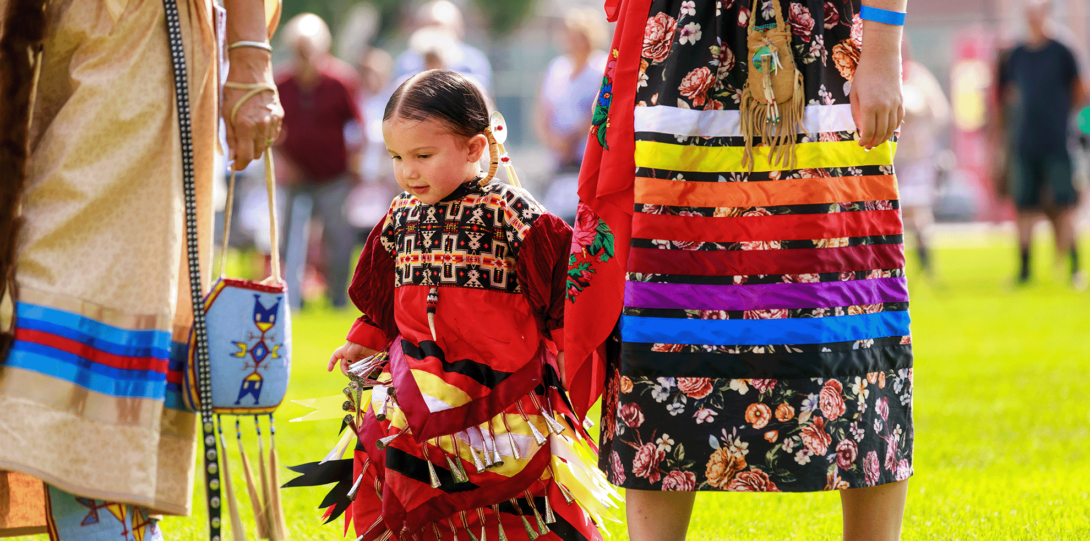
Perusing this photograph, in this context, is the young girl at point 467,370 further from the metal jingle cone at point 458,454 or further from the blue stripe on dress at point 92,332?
the blue stripe on dress at point 92,332

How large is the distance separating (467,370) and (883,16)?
1146 millimetres

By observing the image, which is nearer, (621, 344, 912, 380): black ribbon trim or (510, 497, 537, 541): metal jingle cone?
(621, 344, 912, 380): black ribbon trim

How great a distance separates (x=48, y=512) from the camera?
7.29 ft

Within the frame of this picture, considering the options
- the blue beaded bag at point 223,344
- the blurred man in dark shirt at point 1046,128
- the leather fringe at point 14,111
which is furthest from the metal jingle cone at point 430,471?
the blurred man in dark shirt at point 1046,128

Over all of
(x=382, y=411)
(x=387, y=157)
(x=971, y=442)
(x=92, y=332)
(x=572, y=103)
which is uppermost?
(x=92, y=332)

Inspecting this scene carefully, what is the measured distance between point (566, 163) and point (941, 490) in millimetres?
4982

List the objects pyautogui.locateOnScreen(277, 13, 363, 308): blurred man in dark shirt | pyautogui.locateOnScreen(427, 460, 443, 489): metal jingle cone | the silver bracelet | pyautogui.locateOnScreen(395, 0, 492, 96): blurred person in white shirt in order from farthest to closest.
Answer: pyautogui.locateOnScreen(277, 13, 363, 308): blurred man in dark shirt → pyautogui.locateOnScreen(395, 0, 492, 96): blurred person in white shirt → pyautogui.locateOnScreen(427, 460, 443, 489): metal jingle cone → the silver bracelet

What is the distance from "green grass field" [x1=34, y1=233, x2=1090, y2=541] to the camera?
3152 millimetres

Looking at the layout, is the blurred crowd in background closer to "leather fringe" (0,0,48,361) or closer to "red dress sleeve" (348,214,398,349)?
"red dress sleeve" (348,214,398,349)

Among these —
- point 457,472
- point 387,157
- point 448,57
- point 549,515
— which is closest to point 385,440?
point 457,472

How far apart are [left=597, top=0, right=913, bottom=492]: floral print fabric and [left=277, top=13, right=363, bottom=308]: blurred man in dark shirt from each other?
7159 millimetres

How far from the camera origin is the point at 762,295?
7.00 ft

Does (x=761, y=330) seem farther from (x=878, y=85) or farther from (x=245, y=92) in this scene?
(x=245, y=92)

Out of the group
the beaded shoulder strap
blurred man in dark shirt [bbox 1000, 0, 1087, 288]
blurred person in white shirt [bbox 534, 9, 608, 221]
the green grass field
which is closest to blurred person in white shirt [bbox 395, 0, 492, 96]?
blurred person in white shirt [bbox 534, 9, 608, 221]
